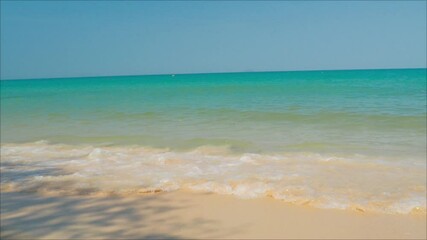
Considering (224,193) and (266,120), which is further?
(266,120)

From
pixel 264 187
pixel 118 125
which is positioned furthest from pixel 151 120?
pixel 264 187

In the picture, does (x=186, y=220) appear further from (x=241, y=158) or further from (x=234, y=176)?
(x=241, y=158)

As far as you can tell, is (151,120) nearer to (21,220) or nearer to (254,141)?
(254,141)

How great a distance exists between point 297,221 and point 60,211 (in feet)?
9.30

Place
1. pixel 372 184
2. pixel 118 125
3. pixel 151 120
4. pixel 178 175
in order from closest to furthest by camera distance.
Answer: pixel 372 184 < pixel 178 175 < pixel 118 125 < pixel 151 120

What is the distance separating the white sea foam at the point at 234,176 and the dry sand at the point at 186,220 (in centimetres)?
33

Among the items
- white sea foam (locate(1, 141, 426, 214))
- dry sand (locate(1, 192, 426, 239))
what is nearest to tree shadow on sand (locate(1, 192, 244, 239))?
dry sand (locate(1, 192, 426, 239))

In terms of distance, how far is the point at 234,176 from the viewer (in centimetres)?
644

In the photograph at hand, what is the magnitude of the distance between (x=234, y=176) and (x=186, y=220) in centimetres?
196

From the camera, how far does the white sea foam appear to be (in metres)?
5.46

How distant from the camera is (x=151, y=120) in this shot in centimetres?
1484

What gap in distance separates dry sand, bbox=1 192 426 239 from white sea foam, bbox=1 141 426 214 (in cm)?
33

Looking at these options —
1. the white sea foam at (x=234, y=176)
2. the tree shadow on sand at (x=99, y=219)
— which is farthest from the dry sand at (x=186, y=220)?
the white sea foam at (x=234, y=176)

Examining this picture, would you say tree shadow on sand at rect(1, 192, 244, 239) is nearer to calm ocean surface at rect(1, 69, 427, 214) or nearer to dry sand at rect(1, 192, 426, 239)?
dry sand at rect(1, 192, 426, 239)
